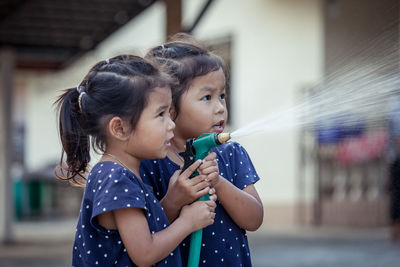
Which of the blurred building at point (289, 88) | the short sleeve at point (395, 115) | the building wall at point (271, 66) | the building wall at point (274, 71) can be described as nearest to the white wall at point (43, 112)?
the blurred building at point (289, 88)

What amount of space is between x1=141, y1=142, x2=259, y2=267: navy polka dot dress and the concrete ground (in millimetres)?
4312

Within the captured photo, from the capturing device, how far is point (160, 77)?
2049 mm

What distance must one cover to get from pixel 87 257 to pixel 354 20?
25.0 feet

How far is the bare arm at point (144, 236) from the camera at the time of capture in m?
1.90

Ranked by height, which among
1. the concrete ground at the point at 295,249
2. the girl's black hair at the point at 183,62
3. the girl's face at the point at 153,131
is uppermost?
the girl's black hair at the point at 183,62

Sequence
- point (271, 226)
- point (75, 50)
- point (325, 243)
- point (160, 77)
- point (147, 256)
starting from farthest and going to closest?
point (271, 226)
point (75, 50)
point (325, 243)
point (160, 77)
point (147, 256)

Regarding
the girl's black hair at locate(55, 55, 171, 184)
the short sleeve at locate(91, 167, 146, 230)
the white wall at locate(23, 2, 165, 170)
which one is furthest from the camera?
the white wall at locate(23, 2, 165, 170)

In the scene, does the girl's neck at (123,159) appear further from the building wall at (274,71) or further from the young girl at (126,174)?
the building wall at (274,71)

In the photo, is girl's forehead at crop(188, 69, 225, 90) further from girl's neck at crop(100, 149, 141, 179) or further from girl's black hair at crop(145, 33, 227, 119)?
girl's neck at crop(100, 149, 141, 179)

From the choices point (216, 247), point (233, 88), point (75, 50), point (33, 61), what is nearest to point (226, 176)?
point (216, 247)

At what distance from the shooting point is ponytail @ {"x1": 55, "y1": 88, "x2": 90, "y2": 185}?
2133mm

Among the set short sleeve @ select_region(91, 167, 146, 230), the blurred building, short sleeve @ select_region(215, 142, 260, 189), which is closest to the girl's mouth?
short sleeve @ select_region(215, 142, 260, 189)

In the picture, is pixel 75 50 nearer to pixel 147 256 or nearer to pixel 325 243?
pixel 325 243

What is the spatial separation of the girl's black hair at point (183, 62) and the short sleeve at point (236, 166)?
0.20 m
